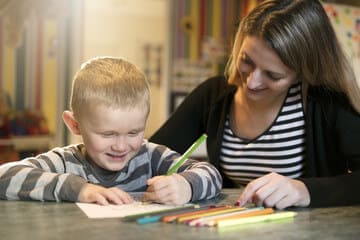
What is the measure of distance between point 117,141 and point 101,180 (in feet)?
0.45

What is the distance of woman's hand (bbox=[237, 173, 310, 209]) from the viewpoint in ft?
3.68

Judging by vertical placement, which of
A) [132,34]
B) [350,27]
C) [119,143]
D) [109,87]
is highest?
[132,34]

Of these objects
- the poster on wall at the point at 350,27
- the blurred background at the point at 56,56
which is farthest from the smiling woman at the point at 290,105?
the blurred background at the point at 56,56

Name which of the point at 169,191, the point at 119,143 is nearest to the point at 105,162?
the point at 119,143

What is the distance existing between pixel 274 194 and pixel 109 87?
0.42 meters

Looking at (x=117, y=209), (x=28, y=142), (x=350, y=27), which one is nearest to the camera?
(x=117, y=209)

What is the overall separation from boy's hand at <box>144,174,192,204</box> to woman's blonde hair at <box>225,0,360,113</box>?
18.9 inches

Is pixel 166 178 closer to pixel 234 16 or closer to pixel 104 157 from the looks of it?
pixel 104 157

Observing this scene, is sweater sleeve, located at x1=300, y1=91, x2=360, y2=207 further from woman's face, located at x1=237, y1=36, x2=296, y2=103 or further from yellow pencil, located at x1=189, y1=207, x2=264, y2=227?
yellow pencil, located at x1=189, y1=207, x2=264, y2=227

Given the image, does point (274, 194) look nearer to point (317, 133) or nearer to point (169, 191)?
point (169, 191)

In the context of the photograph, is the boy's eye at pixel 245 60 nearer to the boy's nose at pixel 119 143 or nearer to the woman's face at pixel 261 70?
the woman's face at pixel 261 70

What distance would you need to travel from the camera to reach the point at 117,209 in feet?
3.42

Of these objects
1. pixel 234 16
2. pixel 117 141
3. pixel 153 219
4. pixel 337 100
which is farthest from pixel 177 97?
pixel 153 219

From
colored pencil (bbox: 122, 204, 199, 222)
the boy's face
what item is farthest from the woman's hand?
the boy's face
